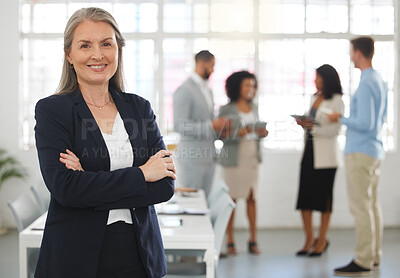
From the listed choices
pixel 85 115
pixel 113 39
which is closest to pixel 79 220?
pixel 85 115

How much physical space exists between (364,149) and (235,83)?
142 centimetres

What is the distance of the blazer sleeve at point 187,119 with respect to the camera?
15.7 feet

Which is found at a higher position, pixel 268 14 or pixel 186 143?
pixel 268 14

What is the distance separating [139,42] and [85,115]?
15.5 feet

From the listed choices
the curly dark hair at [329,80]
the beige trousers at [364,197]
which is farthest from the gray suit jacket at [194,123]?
the beige trousers at [364,197]

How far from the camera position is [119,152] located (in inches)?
74.5

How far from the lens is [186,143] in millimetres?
4875

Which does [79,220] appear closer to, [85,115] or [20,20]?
[85,115]

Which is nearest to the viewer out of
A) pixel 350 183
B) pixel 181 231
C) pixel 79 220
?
pixel 79 220

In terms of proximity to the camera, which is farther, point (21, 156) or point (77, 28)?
point (21, 156)

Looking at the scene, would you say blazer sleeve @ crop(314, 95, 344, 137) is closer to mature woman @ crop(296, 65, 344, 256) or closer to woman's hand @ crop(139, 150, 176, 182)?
mature woman @ crop(296, 65, 344, 256)

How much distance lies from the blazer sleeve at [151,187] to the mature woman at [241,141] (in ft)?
10.2

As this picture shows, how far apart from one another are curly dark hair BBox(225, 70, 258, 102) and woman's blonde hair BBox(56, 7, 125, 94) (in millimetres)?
3215

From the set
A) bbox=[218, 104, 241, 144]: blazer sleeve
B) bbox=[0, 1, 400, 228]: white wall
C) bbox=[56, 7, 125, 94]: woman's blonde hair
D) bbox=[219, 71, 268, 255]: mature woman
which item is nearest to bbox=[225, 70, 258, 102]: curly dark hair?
bbox=[219, 71, 268, 255]: mature woman
